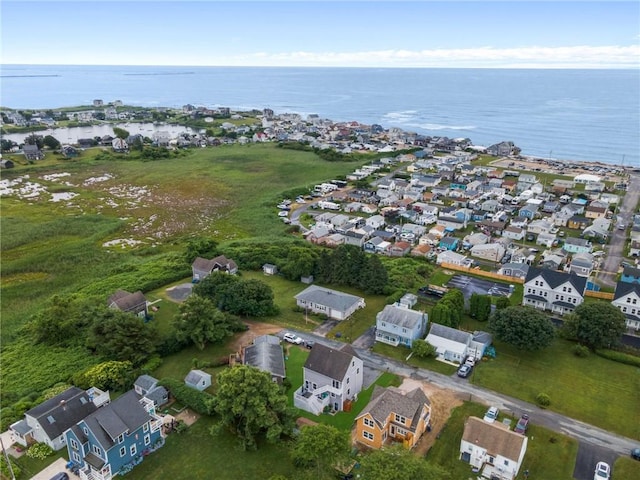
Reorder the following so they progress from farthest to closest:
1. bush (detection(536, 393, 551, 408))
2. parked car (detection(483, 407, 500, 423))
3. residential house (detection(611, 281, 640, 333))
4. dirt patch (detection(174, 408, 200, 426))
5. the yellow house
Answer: residential house (detection(611, 281, 640, 333)) < bush (detection(536, 393, 551, 408)) < dirt patch (detection(174, 408, 200, 426)) < parked car (detection(483, 407, 500, 423)) < the yellow house

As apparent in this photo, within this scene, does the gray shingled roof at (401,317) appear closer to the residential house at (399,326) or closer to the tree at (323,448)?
the residential house at (399,326)

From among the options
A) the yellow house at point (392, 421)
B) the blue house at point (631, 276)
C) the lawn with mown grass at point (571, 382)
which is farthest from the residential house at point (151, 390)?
the blue house at point (631, 276)

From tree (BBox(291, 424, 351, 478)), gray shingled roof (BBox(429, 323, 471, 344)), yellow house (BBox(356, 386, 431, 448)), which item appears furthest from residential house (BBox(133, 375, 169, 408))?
gray shingled roof (BBox(429, 323, 471, 344))

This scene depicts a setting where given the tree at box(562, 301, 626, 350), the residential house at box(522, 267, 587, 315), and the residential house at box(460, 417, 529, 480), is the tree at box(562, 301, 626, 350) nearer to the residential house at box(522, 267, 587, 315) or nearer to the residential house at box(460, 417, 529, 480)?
the residential house at box(522, 267, 587, 315)

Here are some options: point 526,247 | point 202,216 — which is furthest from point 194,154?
point 526,247

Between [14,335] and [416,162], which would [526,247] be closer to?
[416,162]

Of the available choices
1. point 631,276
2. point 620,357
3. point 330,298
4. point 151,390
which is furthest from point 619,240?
point 151,390
